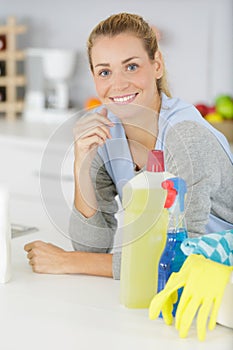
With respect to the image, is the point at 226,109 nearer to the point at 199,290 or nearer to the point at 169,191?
the point at 169,191

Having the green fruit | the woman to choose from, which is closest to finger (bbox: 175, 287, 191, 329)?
the woman

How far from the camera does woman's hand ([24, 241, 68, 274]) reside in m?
1.51

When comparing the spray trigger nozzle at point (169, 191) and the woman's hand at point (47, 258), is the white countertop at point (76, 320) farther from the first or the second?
the spray trigger nozzle at point (169, 191)

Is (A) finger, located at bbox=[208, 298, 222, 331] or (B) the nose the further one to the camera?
(B) the nose

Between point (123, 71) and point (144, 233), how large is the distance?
1.25 feet

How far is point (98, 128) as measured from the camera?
1.48 m

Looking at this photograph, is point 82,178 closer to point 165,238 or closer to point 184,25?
point 165,238

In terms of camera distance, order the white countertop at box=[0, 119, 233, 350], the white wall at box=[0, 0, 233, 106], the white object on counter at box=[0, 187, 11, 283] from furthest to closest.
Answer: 1. the white wall at box=[0, 0, 233, 106]
2. the white object on counter at box=[0, 187, 11, 283]
3. the white countertop at box=[0, 119, 233, 350]

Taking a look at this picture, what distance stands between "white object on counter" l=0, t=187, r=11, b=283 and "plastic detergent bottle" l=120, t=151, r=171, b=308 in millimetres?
236

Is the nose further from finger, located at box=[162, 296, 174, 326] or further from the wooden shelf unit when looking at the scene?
the wooden shelf unit

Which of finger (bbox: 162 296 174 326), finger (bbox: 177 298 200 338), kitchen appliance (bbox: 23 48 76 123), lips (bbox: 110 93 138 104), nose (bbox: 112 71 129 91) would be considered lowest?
kitchen appliance (bbox: 23 48 76 123)

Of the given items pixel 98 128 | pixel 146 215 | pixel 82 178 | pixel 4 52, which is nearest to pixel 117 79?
pixel 98 128

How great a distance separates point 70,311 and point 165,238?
0.21 metres

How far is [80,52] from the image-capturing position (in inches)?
143
